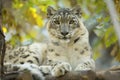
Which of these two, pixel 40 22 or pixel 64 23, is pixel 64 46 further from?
pixel 40 22

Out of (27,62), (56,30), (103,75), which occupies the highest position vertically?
(56,30)

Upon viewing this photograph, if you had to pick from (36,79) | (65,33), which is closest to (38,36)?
(65,33)

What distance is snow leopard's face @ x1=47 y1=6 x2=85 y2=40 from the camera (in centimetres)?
454

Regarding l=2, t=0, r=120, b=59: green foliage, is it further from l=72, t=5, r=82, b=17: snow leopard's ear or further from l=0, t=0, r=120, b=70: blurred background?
l=72, t=5, r=82, b=17: snow leopard's ear

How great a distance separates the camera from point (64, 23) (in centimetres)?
466

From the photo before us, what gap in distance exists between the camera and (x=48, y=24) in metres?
4.98

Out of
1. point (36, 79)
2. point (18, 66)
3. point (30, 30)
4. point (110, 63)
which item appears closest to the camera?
point (36, 79)

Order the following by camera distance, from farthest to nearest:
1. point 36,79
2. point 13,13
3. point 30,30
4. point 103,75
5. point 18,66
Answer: point 30,30
point 13,13
point 18,66
point 36,79
point 103,75

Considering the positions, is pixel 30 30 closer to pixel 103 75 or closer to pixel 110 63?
pixel 110 63

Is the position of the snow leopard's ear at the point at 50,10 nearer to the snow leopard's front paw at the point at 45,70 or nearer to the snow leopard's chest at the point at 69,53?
the snow leopard's chest at the point at 69,53

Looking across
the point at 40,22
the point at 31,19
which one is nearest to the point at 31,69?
the point at 31,19

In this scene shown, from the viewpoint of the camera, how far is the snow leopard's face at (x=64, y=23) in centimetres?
→ 454

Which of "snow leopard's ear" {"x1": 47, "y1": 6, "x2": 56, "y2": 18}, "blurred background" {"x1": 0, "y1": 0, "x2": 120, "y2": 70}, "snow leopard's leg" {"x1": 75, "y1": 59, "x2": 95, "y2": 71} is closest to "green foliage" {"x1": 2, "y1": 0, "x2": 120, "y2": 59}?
"blurred background" {"x1": 0, "y1": 0, "x2": 120, "y2": 70}

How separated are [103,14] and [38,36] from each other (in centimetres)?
230
